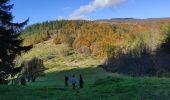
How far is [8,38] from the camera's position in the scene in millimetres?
44656

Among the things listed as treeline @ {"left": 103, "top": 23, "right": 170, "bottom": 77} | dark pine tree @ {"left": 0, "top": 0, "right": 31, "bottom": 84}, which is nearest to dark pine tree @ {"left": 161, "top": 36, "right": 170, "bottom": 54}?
treeline @ {"left": 103, "top": 23, "right": 170, "bottom": 77}

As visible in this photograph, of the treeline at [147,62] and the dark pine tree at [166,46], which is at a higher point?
the dark pine tree at [166,46]

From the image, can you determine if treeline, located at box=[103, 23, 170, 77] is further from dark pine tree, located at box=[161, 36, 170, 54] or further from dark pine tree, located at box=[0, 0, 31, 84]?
dark pine tree, located at box=[0, 0, 31, 84]

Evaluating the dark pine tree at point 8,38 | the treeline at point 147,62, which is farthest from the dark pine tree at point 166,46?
the dark pine tree at point 8,38

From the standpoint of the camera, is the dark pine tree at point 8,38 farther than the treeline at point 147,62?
No

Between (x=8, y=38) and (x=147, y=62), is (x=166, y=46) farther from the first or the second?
(x=8, y=38)

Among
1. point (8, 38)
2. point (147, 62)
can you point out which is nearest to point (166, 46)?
point (147, 62)

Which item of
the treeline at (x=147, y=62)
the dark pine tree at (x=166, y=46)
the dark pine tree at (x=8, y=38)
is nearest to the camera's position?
the dark pine tree at (x=8, y=38)

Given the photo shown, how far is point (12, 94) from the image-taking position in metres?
38.8

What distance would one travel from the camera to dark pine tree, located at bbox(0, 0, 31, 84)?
43.7 m

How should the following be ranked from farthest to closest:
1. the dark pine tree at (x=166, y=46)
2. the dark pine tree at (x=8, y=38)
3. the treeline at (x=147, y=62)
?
the dark pine tree at (x=166, y=46) → the treeline at (x=147, y=62) → the dark pine tree at (x=8, y=38)

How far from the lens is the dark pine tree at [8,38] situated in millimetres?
43688

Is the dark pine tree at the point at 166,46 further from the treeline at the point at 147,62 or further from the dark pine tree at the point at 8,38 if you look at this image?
the dark pine tree at the point at 8,38

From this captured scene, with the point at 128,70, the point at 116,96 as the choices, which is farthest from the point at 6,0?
the point at 128,70
